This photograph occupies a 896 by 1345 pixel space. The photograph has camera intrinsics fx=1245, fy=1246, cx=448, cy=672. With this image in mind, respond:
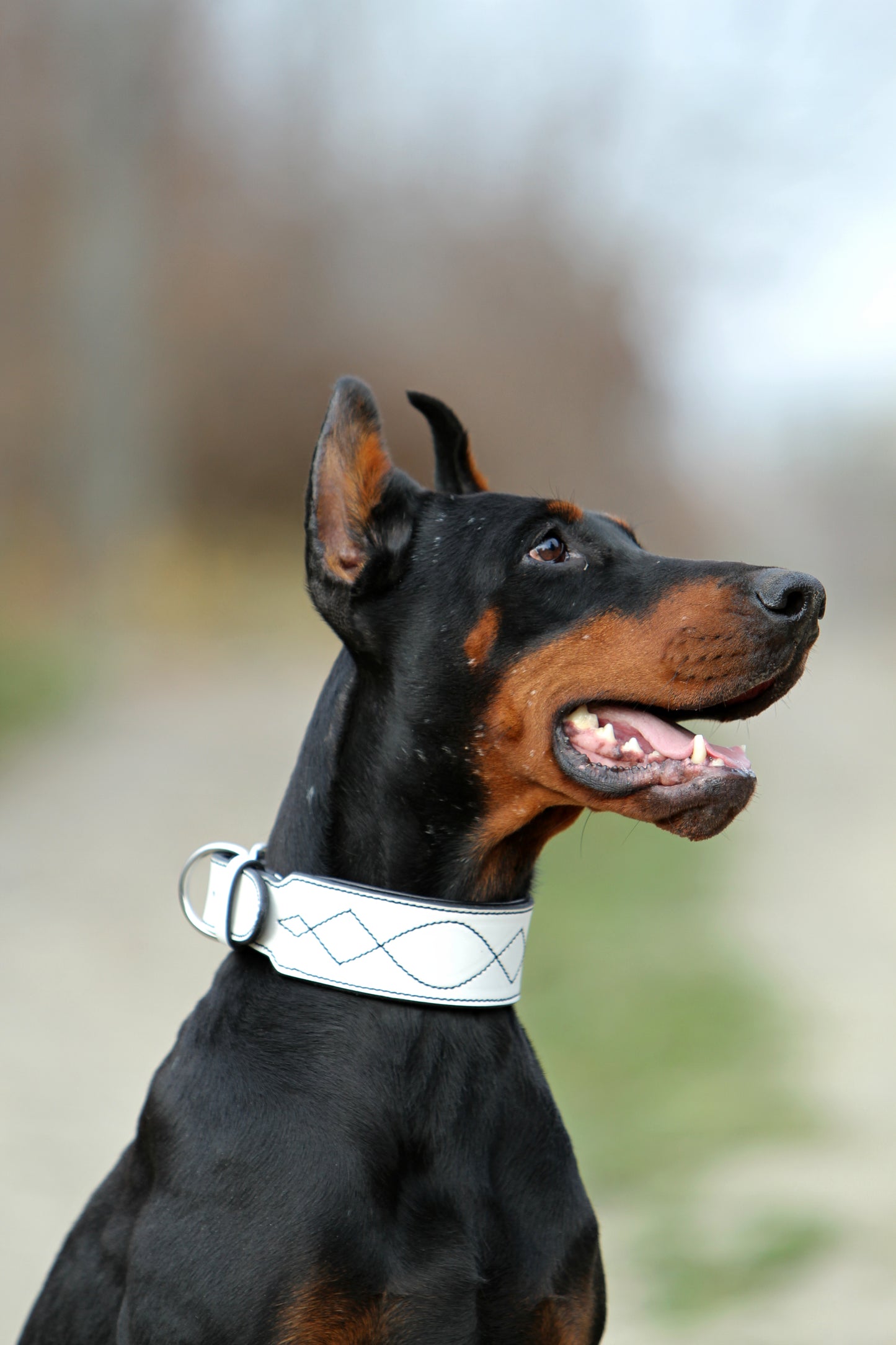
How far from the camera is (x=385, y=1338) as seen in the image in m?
1.69

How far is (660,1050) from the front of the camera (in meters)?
5.25

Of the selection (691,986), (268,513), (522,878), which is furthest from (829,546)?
(522,878)

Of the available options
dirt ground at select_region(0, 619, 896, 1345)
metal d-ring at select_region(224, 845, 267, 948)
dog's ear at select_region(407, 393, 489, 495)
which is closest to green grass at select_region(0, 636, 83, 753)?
dirt ground at select_region(0, 619, 896, 1345)

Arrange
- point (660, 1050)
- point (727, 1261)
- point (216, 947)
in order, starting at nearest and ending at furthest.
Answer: point (727, 1261) → point (660, 1050) → point (216, 947)

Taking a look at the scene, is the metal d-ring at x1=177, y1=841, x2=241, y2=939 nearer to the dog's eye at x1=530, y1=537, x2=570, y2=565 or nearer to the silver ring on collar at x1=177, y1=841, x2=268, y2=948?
the silver ring on collar at x1=177, y1=841, x2=268, y2=948

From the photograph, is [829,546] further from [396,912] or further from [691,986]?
[396,912]

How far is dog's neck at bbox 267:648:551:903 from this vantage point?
6.36 feet

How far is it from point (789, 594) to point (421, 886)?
0.72 metres

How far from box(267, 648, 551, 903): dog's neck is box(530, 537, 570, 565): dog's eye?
346mm

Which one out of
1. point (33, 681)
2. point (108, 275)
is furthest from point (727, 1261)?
point (108, 275)

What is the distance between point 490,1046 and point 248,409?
35.1 ft

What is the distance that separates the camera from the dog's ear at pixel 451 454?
2465 mm

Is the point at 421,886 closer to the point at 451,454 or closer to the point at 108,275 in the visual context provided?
the point at 451,454

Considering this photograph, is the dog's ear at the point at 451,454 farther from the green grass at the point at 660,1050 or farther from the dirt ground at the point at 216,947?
the green grass at the point at 660,1050
